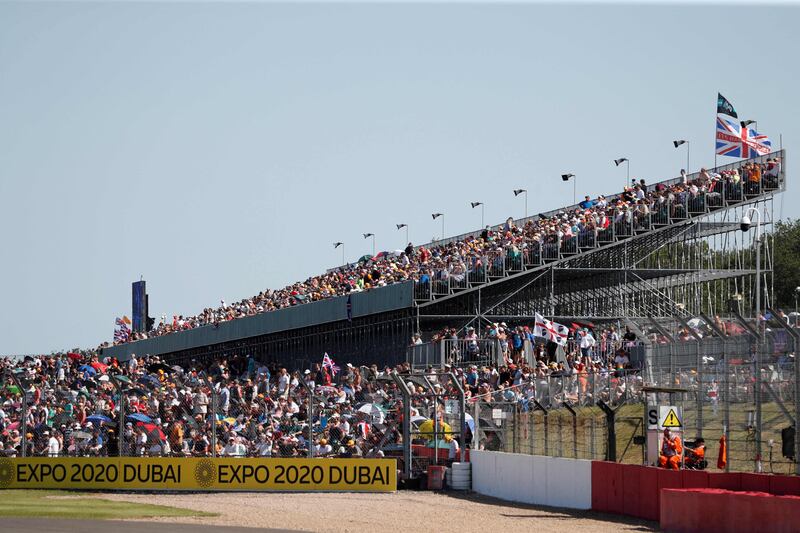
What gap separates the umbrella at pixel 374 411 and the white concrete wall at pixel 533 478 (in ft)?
7.81

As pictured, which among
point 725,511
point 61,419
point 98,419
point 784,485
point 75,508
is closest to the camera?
point 784,485

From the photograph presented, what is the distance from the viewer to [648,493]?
24625mm

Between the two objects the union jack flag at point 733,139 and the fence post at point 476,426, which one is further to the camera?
the union jack flag at point 733,139

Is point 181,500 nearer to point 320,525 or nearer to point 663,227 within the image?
point 320,525

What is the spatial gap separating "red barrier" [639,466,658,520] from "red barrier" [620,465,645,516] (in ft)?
0.34

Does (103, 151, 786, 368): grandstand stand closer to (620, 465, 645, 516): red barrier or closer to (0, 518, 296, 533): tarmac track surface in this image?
(620, 465, 645, 516): red barrier

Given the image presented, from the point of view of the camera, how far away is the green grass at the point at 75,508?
1046 inches

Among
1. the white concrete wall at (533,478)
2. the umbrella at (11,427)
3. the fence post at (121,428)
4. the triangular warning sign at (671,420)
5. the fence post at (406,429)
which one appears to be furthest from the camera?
the umbrella at (11,427)

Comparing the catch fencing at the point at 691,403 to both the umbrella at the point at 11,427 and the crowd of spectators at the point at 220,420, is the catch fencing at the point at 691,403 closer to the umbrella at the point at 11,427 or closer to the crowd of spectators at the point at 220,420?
the crowd of spectators at the point at 220,420

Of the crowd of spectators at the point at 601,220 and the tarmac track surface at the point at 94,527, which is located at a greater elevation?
the crowd of spectators at the point at 601,220

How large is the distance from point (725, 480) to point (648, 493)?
2714 mm

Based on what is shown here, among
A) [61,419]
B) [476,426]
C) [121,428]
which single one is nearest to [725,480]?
[476,426]

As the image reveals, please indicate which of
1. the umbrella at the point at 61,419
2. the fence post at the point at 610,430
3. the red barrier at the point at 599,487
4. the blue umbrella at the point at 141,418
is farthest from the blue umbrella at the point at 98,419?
the fence post at the point at 610,430

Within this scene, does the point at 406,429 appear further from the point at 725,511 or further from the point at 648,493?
the point at 725,511
